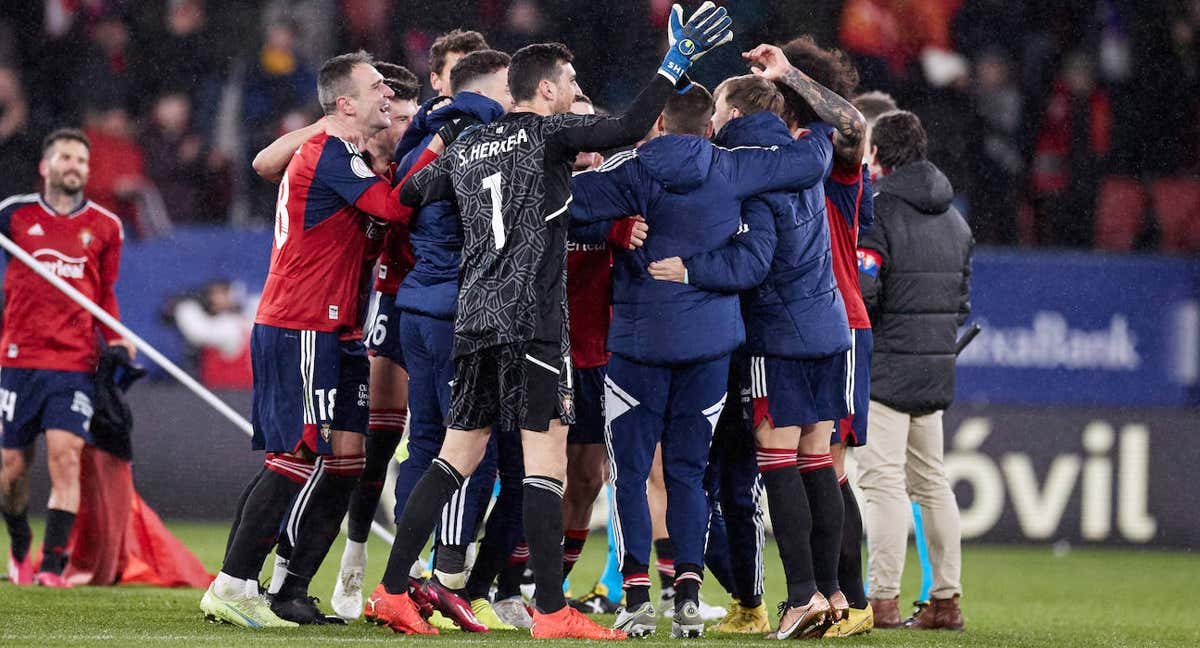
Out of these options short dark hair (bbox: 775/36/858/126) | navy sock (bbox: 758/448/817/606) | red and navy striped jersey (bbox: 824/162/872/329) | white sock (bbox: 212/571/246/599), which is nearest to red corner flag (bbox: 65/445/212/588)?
white sock (bbox: 212/571/246/599)

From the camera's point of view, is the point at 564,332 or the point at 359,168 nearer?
the point at 564,332

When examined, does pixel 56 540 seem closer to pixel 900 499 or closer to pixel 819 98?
pixel 900 499

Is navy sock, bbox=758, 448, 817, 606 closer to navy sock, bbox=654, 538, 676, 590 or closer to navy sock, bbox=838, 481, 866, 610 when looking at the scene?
navy sock, bbox=838, 481, 866, 610

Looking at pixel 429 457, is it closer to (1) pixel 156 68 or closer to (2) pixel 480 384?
(2) pixel 480 384

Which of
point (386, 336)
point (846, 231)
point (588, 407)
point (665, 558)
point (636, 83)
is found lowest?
point (665, 558)

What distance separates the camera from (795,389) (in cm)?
616

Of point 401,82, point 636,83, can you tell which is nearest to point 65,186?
point 401,82

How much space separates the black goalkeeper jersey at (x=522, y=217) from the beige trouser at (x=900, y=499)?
6.71 ft

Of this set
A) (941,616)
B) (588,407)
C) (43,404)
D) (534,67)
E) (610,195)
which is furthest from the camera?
(43,404)

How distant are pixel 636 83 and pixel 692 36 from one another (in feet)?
23.7

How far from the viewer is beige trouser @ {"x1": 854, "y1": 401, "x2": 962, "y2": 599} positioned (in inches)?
285

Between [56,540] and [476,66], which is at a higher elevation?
[476,66]

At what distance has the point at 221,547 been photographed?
34.1 ft

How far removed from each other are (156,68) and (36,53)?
0.96 meters
